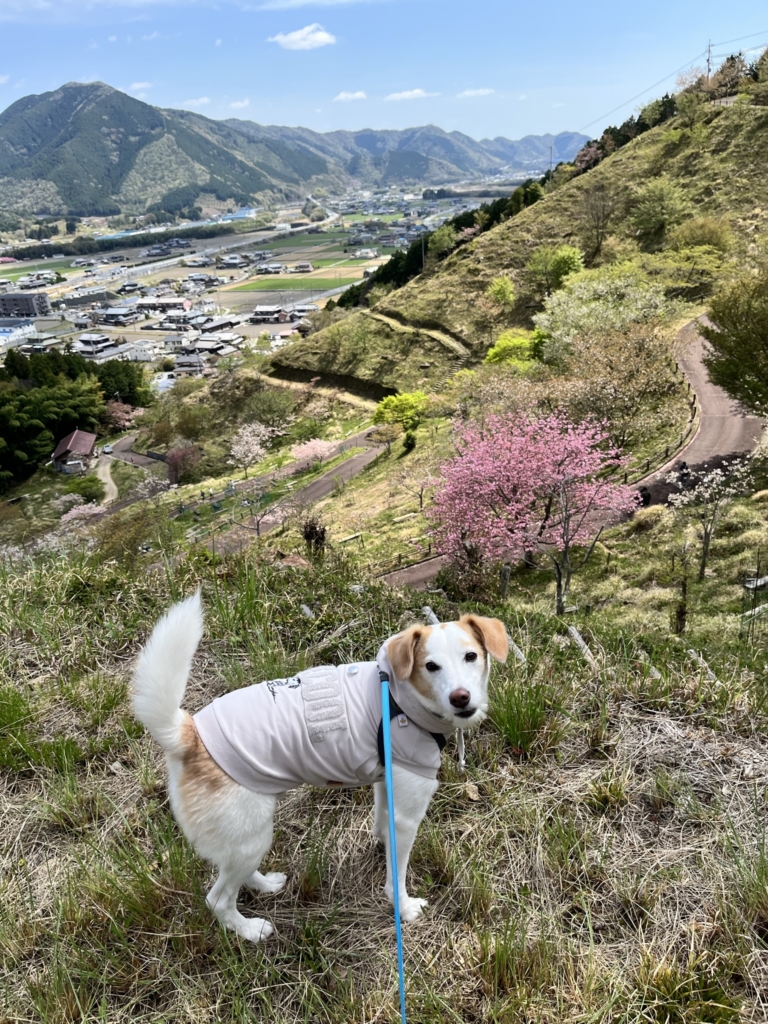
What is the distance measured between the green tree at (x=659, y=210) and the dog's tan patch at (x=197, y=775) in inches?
1810

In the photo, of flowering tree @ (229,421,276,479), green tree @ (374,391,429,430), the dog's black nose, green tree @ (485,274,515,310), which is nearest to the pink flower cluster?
the dog's black nose

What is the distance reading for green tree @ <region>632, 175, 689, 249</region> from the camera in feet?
128

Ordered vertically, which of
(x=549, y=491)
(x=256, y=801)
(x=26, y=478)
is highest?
(x=256, y=801)

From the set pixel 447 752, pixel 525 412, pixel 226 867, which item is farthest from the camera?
pixel 525 412

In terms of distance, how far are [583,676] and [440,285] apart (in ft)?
162

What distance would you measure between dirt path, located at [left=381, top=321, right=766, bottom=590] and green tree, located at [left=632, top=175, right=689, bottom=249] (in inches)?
855

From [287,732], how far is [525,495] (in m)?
13.0

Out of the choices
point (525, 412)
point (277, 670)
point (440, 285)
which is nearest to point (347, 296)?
point (440, 285)

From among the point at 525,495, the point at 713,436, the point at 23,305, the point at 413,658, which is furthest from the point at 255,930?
the point at 23,305

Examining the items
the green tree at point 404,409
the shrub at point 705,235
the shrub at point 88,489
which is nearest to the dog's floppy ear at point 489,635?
the green tree at point 404,409

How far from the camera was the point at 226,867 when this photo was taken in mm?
2104

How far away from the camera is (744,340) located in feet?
54.2

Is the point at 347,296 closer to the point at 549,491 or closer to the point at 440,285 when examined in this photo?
the point at 440,285

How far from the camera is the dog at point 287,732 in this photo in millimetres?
2066
